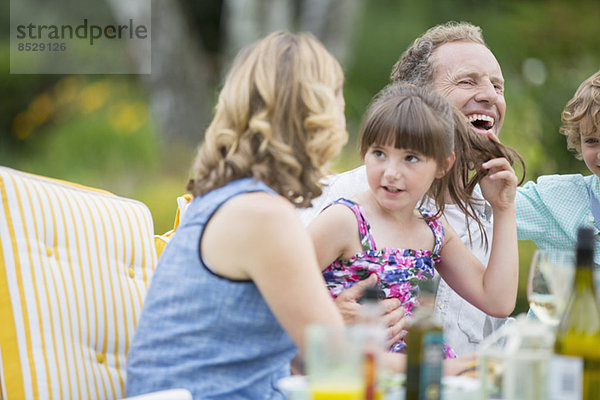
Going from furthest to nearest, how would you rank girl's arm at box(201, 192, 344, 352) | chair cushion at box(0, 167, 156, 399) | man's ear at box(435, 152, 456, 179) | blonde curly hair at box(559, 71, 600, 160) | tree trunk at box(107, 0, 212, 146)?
tree trunk at box(107, 0, 212, 146)
blonde curly hair at box(559, 71, 600, 160)
man's ear at box(435, 152, 456, 179)
chair cushion at box(0, 167, 156, 399)
girl's arm at box(201, 192, 344, 352)

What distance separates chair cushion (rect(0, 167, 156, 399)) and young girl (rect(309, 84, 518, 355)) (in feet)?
1.84

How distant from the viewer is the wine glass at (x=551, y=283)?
1585 millimetres

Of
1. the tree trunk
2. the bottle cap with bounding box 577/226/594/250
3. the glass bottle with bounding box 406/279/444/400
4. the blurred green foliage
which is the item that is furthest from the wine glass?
the tree trunk

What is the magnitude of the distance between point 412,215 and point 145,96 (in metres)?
9.40

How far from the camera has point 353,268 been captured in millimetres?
2287

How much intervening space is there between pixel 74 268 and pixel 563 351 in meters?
1.24

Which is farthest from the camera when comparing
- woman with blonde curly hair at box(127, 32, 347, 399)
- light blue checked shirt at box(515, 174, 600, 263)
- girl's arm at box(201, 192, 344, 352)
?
light blue checked shirt at box(515, 174, 600, 263)

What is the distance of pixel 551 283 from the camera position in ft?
5.30

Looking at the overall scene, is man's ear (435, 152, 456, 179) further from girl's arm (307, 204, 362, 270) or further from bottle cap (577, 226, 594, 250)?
bottle cap (577, 226, 594, 250)

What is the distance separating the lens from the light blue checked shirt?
2910mm

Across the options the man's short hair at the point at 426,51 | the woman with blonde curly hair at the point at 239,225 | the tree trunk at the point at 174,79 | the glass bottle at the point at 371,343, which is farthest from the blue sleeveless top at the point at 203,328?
the tree trunk at the point at 174,79

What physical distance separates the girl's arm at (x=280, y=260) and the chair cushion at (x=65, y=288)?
0.59 metres

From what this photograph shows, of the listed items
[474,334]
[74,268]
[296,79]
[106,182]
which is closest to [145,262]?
[74,268]

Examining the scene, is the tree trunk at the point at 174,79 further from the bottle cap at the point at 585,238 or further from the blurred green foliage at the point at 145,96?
the bottle cap at the point at 585,238
